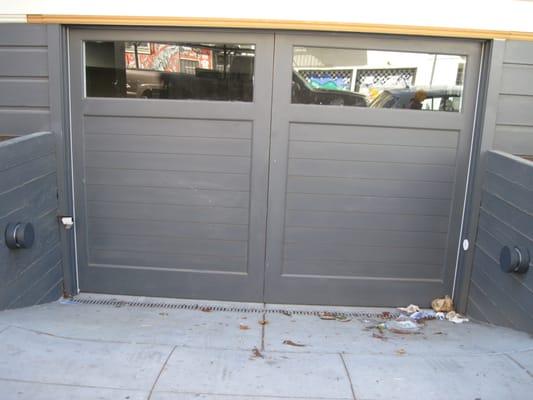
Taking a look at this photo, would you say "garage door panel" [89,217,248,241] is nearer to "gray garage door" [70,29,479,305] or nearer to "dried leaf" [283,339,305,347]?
"gray garage door" [70,29,479,305]

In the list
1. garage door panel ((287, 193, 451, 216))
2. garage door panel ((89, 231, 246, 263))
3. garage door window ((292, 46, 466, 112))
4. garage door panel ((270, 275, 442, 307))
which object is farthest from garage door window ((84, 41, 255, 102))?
garage door panel ((270, 275, 442, 307))

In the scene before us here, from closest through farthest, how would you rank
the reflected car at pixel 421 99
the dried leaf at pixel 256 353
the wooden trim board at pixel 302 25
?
the dried leaf at pixel 256 353
the wooden trim board at pixel 302 25
the reflected car at pixel 421 99

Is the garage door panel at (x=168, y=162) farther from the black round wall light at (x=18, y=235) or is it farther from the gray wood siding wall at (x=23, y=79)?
the black round wall light at (x=18, y=235)

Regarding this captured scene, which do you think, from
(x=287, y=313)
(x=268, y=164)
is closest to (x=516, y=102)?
(x=268, y=164)

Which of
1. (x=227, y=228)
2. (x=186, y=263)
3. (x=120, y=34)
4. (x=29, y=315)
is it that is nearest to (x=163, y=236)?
(x=186, y=263)

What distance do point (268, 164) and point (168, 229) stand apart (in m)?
1.02

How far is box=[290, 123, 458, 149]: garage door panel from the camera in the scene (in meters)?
3.54

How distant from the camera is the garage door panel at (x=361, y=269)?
3.76m

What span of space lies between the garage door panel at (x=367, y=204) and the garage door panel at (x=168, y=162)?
0.53 meters

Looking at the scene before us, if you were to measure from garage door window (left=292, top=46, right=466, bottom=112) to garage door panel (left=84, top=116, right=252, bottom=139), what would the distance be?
526 mm

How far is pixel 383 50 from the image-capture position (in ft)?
11.3

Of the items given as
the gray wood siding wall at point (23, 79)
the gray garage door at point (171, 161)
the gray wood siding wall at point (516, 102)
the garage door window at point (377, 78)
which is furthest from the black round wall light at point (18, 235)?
the gray wood siding wall at point (516, 102)

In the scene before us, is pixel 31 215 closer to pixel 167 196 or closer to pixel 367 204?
pixel 167 196

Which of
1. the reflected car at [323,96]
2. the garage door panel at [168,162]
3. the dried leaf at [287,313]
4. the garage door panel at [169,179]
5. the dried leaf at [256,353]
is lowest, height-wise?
the dried leaf at [287,313]
